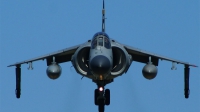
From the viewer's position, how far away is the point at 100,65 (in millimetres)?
31500

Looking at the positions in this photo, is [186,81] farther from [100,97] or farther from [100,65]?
[100,65]

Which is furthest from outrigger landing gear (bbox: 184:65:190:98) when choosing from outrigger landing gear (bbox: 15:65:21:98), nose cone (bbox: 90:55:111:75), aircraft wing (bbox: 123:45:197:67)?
outrigger landing gear (bbox: 15:65:21:98)

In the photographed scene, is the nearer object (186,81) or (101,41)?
(101,41)

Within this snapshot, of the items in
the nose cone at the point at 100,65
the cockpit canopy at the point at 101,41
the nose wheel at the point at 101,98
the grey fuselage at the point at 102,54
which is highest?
the cockpit canopy at the point at 101,41

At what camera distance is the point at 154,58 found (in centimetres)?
3659

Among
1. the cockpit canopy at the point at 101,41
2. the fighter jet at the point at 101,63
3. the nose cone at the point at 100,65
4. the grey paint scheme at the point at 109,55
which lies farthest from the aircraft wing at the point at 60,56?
the nose cone at the point at 100,65

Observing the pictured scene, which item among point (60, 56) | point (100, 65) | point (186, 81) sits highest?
point (60, 56)

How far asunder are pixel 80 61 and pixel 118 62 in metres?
1.63

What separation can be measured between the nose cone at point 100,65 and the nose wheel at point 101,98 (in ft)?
5.25

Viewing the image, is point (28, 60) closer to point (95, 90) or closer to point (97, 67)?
point (95, 90)

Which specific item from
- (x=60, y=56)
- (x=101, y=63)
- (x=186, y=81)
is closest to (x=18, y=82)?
(x=60, y=56)

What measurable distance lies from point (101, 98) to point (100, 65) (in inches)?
80.5

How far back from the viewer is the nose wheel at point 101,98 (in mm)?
33094

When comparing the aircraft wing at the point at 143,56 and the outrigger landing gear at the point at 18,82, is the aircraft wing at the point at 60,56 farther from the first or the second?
the aircraft wing at the point at 143,56
